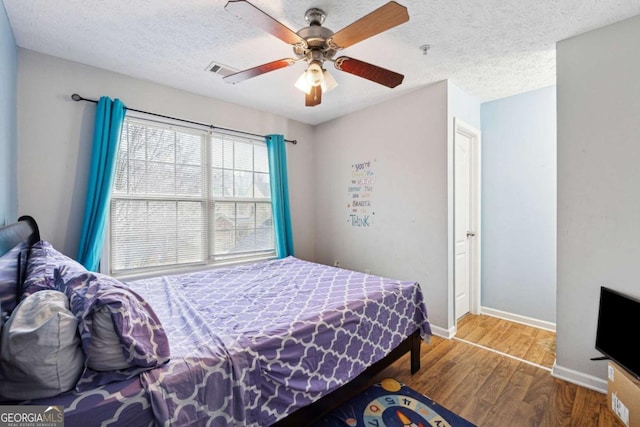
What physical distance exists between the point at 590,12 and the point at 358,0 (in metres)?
1.49

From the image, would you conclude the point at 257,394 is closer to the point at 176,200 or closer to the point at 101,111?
the point at 176,200

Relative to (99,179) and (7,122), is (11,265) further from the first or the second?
(99,179)

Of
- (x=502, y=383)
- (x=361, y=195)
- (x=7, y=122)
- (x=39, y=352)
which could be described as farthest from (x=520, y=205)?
(x=7, y=122)

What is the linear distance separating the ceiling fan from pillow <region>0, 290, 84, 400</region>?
1390 millimetres

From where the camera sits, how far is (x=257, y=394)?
1217 millimetres

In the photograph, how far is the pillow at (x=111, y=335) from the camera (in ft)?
3.08

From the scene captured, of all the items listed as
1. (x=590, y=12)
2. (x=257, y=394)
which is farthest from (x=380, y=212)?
(x=257, y=394)

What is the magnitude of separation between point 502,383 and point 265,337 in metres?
1.86

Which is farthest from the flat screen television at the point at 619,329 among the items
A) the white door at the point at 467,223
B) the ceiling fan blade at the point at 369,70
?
the ceiling fan blade at the point at 369,70

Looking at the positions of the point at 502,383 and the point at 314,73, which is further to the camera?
the point at 502,383

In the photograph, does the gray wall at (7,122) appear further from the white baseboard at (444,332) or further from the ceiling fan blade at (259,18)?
the white baseboard at (444,332)

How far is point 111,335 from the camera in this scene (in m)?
0.97

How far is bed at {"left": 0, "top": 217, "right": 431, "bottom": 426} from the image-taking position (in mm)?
930

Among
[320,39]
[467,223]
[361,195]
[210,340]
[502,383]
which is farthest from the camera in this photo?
[361,195]
